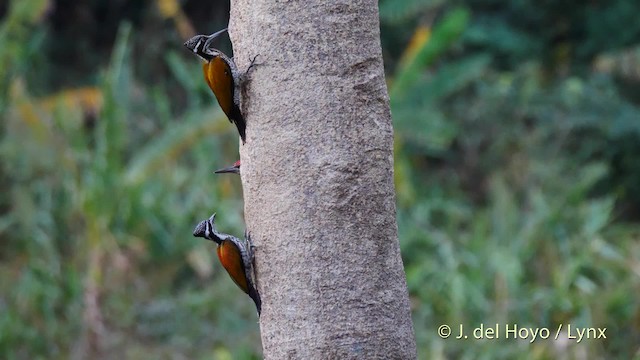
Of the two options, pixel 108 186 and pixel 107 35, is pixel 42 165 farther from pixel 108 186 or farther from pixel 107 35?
→ pixel 107 35

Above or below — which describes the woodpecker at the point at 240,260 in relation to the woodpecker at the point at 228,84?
below

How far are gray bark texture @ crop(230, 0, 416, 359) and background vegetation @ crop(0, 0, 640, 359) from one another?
293cm

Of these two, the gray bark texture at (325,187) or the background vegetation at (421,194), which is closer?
the gray bark texture at (325,187)

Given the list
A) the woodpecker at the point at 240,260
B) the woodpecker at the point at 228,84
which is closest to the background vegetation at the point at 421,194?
the woodpecker at the point at 240,260

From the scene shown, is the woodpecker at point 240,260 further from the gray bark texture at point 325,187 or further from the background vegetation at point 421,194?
the background vegetation at point 421,194

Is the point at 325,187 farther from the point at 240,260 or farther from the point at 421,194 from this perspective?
the point at 421,194

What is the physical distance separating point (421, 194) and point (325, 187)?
4782mm

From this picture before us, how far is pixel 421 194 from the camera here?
6582 mm

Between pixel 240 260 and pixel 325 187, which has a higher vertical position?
pixel 325 187

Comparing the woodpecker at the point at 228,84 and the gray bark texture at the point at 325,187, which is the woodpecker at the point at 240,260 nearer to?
the gray bark texture at the point at 325,187

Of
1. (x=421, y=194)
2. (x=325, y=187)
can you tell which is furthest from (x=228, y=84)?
(x=421, y=194)

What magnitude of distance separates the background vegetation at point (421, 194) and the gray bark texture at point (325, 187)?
293cm

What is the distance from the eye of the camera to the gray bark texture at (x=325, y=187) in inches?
72.9

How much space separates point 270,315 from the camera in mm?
1910
